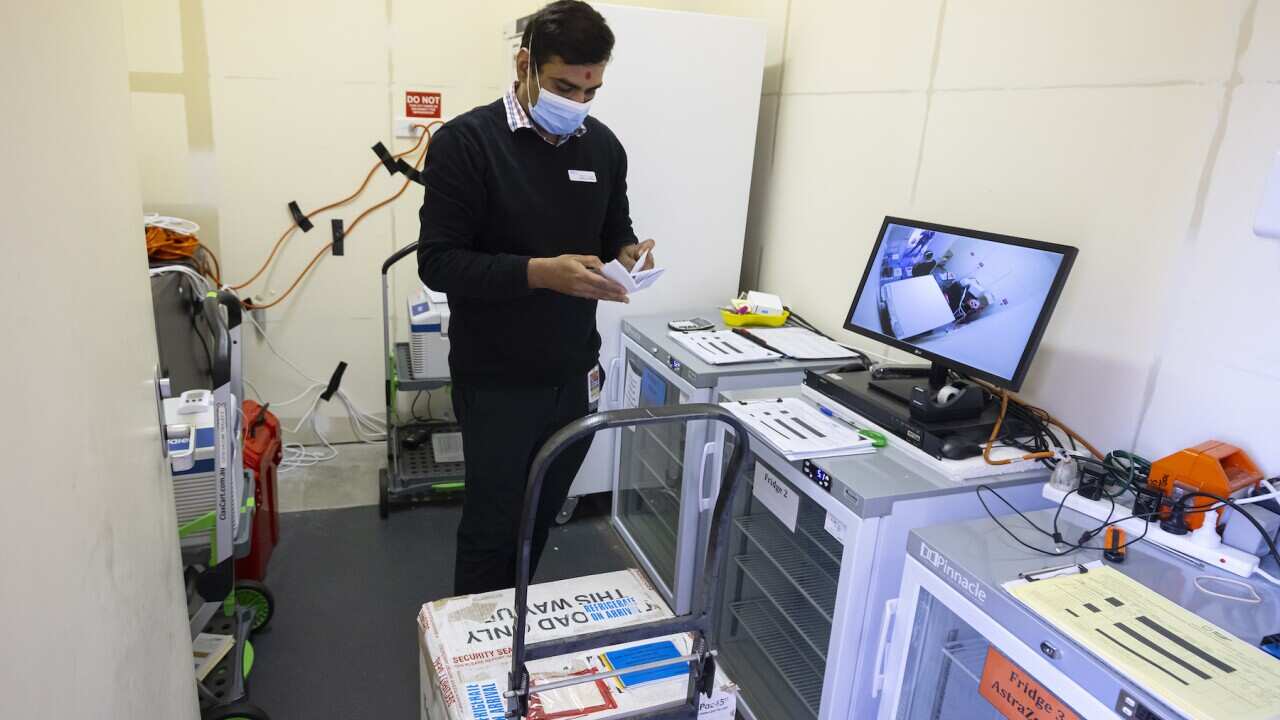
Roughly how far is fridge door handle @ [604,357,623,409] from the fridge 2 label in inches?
39.2

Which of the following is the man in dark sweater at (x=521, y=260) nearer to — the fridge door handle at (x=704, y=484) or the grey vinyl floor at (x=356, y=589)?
the fridge door handle at (x=704, y=484)

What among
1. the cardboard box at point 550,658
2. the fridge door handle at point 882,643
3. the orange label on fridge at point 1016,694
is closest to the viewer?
the orange label on fridge at point 1016,694

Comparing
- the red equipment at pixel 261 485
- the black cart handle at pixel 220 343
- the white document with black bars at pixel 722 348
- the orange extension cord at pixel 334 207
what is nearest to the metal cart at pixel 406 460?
the orange extension cord at pixel 334 207

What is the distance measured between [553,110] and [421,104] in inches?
80.3

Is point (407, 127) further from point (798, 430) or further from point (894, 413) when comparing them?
point (894, 413)

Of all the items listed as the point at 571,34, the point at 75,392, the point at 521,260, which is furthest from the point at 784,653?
the point at 75,392

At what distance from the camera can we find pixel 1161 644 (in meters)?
1.13

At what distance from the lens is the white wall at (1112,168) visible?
1.51 m

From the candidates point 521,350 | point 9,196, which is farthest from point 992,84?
point 9,196

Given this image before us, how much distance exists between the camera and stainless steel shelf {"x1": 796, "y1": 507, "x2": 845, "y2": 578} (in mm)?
1960

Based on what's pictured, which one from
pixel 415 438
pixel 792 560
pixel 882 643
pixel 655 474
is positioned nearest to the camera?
pixel 882 643

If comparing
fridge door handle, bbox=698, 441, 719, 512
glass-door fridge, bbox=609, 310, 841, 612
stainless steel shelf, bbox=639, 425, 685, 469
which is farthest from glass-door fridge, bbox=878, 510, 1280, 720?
stainless steel shelf, bbox=639, 425, 685, 469

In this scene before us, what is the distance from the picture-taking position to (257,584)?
7.53 feet

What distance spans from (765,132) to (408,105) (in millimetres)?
1596
